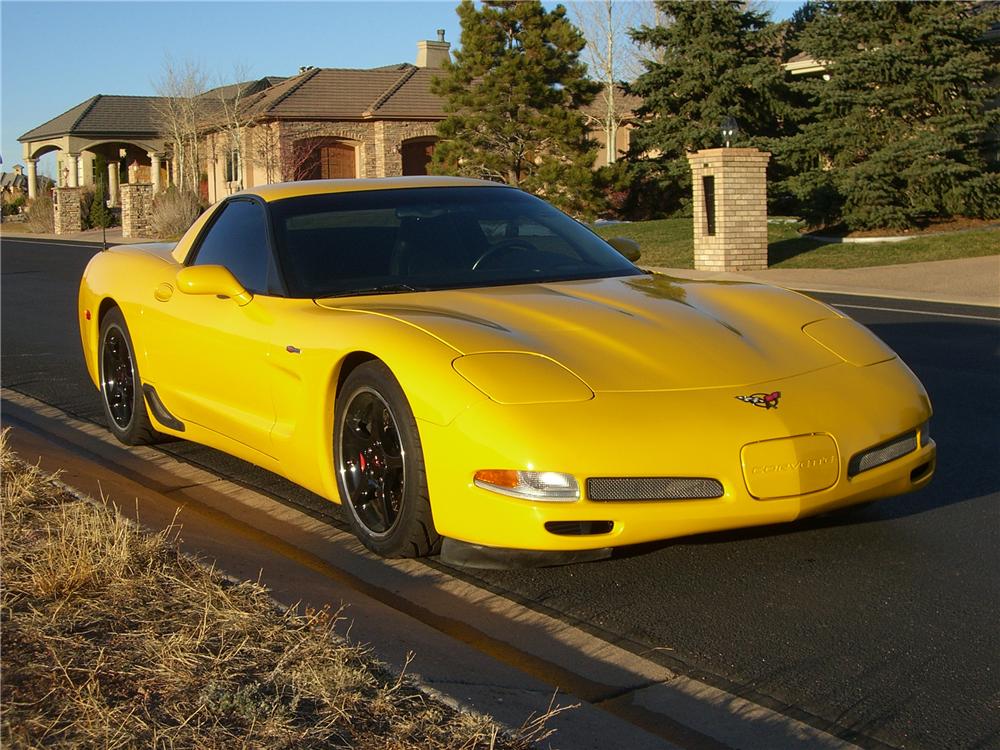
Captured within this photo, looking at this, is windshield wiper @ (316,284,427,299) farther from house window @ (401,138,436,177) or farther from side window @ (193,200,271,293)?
house window @ (401,138,436,177)

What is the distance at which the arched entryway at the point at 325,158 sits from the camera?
44281mm

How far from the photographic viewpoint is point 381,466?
475cm

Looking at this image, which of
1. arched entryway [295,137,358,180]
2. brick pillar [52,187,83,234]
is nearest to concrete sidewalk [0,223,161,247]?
brick pillar [52,187,83,234]

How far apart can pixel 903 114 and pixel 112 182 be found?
40574 millimetres

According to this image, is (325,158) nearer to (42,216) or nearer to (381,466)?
(42,216)

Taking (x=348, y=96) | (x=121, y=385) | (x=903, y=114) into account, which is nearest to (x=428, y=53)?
(x=348, y=96)

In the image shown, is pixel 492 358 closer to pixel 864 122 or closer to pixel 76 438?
pixel 76 438

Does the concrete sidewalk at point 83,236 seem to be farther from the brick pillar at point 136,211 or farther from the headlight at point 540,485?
the headlight at point 540,485

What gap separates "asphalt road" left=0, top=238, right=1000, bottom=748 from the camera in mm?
3504

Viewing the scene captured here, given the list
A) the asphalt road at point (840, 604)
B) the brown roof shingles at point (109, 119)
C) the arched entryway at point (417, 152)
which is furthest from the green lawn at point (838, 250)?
the brown roof shingles at point (109, 119)

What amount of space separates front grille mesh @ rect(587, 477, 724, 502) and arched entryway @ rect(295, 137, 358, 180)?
40561 millimetres

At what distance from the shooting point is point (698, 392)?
14.5ft

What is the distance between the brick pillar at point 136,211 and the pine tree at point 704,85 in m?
18.2

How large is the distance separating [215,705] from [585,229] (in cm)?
368
